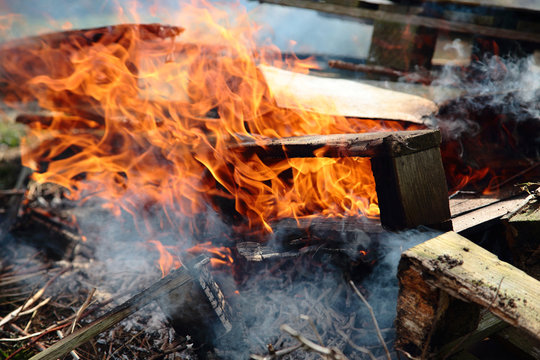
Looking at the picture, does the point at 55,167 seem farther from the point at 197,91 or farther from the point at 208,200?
the point at 208,200

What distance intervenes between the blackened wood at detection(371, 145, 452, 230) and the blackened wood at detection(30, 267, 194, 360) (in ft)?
4.67

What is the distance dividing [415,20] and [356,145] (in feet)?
14.4

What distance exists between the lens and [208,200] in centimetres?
312

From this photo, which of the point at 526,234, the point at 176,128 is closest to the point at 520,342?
the point at 526,234

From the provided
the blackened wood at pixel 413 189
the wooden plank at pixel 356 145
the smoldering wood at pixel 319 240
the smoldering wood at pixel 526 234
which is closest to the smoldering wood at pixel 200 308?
the smoldering wood at pixel 319 240

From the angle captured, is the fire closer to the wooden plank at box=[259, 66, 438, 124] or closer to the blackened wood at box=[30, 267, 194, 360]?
the wooden plank at box=[259, 66, 438, 124]

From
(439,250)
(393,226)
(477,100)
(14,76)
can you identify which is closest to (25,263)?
(14,76)

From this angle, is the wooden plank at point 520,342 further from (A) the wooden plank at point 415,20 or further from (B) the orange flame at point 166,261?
(A) the wooden plank at point 415,20

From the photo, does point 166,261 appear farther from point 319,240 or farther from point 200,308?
point 319,240

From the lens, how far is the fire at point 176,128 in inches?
117

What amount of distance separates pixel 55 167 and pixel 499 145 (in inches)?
188

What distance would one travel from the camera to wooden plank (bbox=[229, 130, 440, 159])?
2275 millimetres

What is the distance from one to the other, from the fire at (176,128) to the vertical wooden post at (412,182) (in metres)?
0.50

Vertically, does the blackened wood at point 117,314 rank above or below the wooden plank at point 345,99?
below
